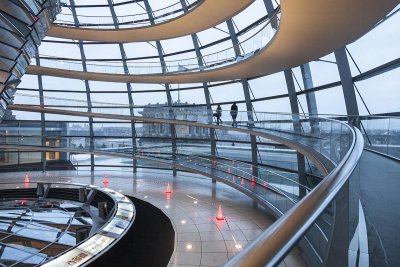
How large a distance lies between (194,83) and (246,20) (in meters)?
6.98

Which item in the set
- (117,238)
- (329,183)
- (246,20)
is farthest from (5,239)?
(246,20)

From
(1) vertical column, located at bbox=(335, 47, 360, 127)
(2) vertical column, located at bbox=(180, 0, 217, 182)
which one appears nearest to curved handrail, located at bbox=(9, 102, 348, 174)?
(1) vertical column, located at bbox=(335, 47, 360, 127)

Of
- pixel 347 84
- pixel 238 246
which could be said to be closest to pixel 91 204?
pixel 238 246

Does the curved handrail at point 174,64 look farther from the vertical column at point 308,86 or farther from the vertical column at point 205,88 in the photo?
the vertical column at point 308,86

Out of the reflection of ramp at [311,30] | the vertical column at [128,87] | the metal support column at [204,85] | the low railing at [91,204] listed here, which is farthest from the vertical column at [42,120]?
the reflection of ramp at [311,30]

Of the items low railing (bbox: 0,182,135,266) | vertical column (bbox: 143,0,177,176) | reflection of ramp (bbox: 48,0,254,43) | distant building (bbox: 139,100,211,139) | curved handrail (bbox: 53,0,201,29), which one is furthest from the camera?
vertical column (bbox: 143,0,177,176)

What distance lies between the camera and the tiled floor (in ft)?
42.0

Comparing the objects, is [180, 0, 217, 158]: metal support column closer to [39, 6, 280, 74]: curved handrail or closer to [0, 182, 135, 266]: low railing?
[39, 6, 280, 74]: curved handrail

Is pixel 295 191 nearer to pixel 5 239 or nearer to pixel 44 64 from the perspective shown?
pixel 5 239

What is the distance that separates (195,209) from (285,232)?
18.1m

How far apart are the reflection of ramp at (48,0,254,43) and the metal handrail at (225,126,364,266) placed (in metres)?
15.8

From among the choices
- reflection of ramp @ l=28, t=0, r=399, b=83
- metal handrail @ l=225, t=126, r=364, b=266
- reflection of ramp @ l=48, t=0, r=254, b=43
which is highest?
reflection of ramp @ l=48, t=0, r=254, b=43

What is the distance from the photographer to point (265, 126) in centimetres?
1803

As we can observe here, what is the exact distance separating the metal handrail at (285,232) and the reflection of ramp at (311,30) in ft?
27.9
